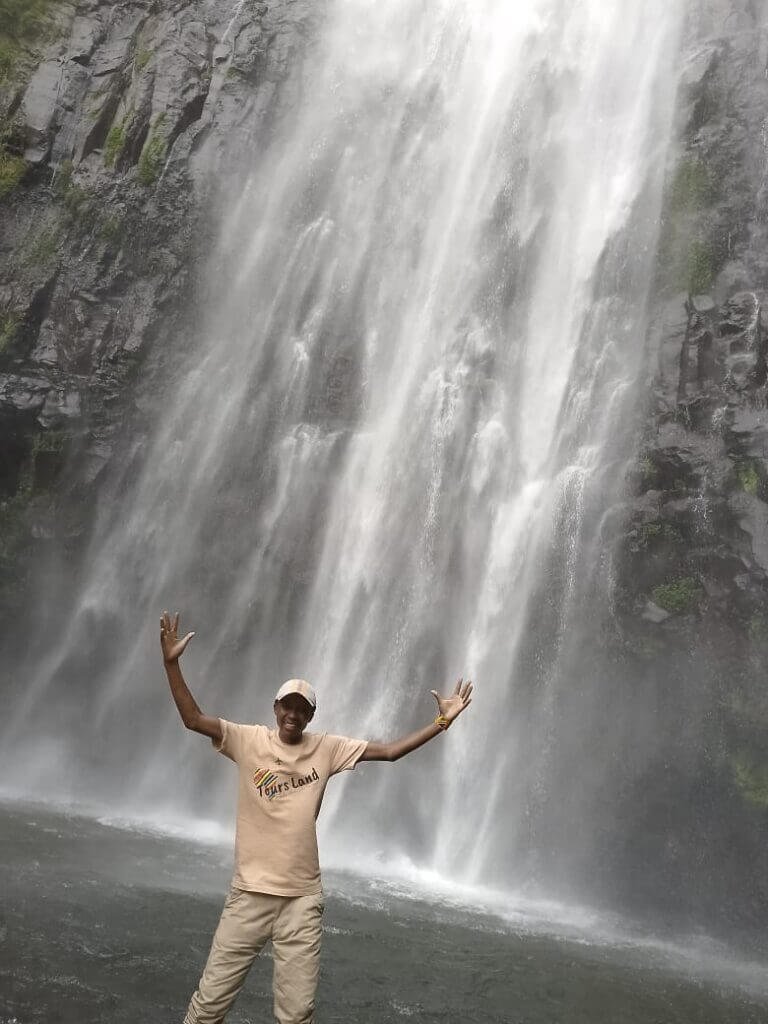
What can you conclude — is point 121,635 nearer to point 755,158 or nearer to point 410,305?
point 410,305

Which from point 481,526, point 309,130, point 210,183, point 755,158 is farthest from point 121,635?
point 755,158

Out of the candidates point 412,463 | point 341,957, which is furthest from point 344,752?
point 412,463

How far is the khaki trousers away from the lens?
3.81 meters

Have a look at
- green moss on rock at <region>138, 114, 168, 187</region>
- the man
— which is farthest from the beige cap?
green moss on rock at <region>138, 114, 168, 187</region>

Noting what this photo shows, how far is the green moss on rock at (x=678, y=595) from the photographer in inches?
628

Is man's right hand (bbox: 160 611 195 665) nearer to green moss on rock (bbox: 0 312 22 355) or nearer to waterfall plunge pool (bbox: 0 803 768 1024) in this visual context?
waterfall plunge pool (bbox: 0 803 768 1024)

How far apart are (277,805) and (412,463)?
52.3ft

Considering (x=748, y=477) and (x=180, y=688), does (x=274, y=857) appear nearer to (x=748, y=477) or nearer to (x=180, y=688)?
(x=180, y=688)

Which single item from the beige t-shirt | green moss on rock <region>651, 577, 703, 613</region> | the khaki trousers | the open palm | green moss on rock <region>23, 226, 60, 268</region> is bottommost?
the khaki trousers

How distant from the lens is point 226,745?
4094 mm

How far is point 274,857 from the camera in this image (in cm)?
391

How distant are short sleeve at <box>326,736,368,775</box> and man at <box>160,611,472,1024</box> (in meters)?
0.02

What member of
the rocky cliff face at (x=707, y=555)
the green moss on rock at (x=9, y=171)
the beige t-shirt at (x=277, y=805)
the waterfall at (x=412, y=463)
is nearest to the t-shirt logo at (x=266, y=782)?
the beige t-shirt at (x=277, y=805)

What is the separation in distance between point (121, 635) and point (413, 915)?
11.3 meters
